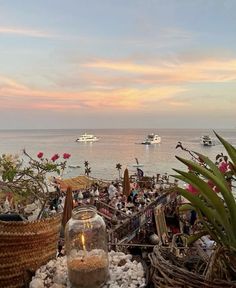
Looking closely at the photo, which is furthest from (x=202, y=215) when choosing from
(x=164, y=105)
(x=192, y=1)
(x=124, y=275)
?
(x=164, y=105)

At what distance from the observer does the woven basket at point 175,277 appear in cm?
97

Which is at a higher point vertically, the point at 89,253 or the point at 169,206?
the point at 89,253

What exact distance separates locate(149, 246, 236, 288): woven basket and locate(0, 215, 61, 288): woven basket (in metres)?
0.64

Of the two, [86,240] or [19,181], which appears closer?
[86,240]

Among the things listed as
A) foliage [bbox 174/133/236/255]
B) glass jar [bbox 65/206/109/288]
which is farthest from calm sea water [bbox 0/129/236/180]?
foliage [bbox 174/133/236/255]

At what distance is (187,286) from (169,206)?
858cm

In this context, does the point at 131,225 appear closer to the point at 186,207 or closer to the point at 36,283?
the point at 36,283

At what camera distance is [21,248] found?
1.56 m

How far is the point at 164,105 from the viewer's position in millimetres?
50594

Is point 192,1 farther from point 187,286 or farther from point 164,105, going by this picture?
point 164,105

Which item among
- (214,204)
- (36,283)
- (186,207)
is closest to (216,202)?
(214,204)

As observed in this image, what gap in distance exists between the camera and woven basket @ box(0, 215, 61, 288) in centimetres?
153

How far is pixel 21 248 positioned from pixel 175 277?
0.80 metres

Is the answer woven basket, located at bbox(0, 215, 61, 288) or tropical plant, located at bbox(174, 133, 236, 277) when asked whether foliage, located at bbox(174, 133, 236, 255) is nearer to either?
tropical plant, located at bbox(174, 133, 236, 277)
